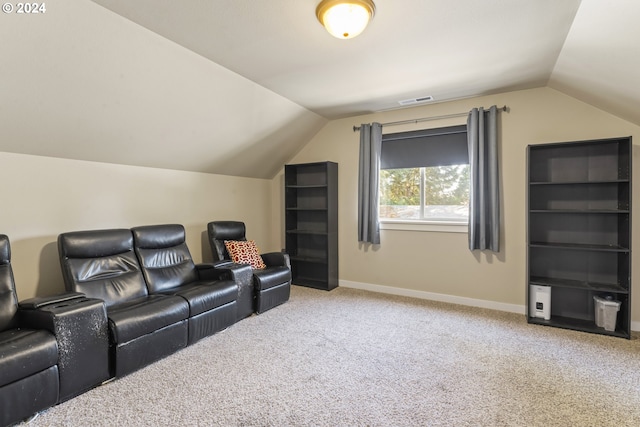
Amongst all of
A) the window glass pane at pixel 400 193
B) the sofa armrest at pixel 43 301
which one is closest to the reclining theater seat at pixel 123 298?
the sofa armrest at pixel 43 301

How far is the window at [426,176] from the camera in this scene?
13.4ft

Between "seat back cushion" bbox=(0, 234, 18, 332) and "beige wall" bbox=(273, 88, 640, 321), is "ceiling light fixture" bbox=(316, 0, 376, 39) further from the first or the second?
"seat back cushion" bbox=(0, 234, 18, 332)

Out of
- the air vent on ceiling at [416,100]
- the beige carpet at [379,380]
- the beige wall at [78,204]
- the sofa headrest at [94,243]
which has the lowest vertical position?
the beige carpet at [379,380]

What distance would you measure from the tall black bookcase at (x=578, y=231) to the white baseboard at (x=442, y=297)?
0.32m

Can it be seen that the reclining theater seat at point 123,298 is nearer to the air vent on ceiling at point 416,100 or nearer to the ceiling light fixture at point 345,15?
the ceiling light fixture at point 345,15

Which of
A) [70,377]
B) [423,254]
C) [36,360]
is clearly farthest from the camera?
[423,254]

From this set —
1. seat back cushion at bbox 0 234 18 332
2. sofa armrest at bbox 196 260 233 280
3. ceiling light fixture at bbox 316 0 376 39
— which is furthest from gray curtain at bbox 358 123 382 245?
seat back cushion at bbox 0 234 18 332

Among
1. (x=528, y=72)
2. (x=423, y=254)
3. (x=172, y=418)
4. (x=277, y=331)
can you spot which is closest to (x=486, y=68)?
(x=528, y=72)

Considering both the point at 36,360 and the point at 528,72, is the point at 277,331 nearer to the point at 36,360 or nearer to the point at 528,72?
the point at 36,360

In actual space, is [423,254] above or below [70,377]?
above

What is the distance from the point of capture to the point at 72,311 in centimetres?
210

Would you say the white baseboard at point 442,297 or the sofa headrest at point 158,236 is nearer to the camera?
the sofa headrest at point 158,236

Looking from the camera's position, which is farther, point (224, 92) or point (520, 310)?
point (520, 310)

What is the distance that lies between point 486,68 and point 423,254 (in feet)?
7.40
